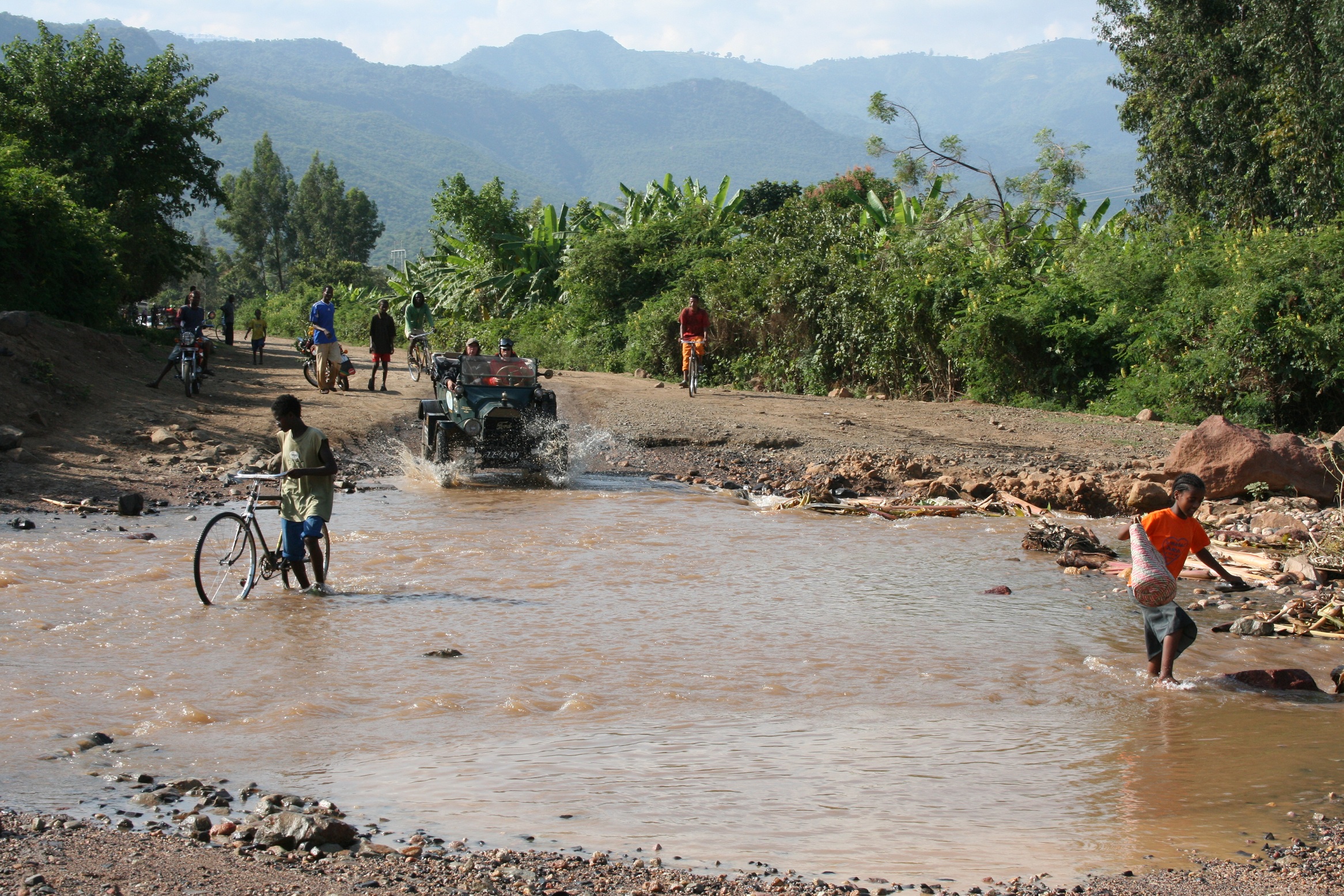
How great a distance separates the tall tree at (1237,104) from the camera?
18.5m

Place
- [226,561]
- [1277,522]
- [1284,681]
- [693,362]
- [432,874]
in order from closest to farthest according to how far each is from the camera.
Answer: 1. [432,874]
2. [1284,681]
3. [226,561]
4. [1277,522]
5. [693,362]

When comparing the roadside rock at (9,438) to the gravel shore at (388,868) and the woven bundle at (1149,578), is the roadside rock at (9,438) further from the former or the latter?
the woven bundle at (1149,578)

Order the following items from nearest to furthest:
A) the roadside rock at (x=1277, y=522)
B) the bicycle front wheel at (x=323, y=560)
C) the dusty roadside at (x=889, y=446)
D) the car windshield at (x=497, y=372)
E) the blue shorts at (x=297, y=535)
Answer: the blue shorts at (x=297, y=535), the bicycle front wheel at (x=323, y=560), the roadside rock at (x=1277, y=522), the dusty roadside at (x=889, y=446), the car windshield at (x=497, y=372)

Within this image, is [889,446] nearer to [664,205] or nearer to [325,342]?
[325,342]

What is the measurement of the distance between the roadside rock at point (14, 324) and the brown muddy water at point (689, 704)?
7.13 meters

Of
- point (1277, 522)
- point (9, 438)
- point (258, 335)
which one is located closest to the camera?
point (1277, 522)

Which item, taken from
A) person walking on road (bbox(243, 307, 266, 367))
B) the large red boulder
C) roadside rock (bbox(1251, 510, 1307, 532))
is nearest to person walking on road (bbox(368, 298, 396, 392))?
person walking on road (bbox(243, 307, 266, 367))

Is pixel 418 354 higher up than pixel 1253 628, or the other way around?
pixel 418 354

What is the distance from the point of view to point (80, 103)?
1017 inches

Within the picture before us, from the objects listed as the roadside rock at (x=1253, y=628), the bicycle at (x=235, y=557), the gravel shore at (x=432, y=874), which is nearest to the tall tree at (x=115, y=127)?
the bicycle at (x=235, y=557)

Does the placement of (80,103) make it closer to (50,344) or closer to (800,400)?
(50,344)

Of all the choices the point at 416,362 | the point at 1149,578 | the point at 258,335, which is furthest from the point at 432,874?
the point at 258,335

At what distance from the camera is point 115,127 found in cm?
2642

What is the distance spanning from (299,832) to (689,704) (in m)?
2.57
